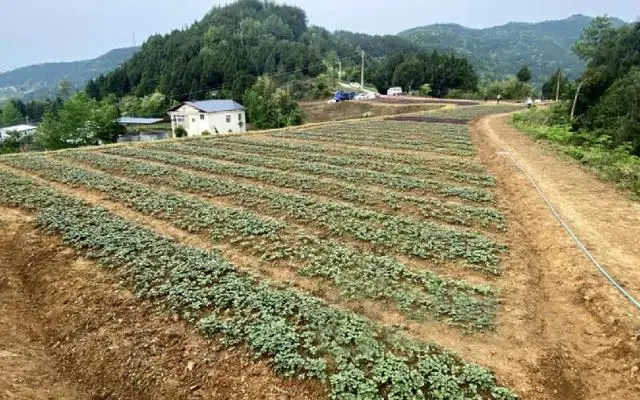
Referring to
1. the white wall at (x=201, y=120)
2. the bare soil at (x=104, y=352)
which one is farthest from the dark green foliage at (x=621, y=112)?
the white wall at (x=201, y=120)

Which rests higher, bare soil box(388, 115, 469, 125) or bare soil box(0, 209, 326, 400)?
bare soil box(388, 115, 469, 125)

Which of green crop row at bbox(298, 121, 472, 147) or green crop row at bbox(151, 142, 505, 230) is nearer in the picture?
green crop row at bbox(151, 142, 505, 230)

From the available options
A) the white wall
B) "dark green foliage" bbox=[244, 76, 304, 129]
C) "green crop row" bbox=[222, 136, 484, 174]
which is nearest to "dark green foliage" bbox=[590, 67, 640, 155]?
"green crop row" bbox=[222, 136, 484, 174]

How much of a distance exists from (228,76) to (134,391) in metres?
82.7

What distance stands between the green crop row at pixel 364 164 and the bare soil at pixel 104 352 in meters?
11.9

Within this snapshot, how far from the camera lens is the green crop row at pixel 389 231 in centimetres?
920

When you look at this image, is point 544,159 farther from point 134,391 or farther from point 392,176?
point 134,391

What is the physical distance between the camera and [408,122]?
3528 cm

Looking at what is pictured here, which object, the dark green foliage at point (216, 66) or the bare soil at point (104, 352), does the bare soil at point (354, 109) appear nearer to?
the dark green foliage at point (216, 66)

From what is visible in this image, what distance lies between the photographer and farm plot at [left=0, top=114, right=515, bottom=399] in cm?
598

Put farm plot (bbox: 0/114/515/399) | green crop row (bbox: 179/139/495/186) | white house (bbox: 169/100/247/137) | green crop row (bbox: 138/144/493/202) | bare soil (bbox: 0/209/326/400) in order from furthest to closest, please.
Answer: white house (bbox: 169/100/247/137)
green crop row (bbox: 179/139/495/186)
green crop row (bbox: 138/144/493/202)
farm plot (bbox: 0/114/515/399)
bare soil (bbox: 0/209/326/400)

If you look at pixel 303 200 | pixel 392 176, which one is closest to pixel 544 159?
pixel 392 176

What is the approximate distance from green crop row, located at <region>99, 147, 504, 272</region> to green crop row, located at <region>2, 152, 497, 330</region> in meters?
0.75

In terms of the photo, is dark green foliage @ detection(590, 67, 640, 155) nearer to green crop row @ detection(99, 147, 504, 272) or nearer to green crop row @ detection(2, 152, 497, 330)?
green crop row @ detection(99, 147, 504, 272)
